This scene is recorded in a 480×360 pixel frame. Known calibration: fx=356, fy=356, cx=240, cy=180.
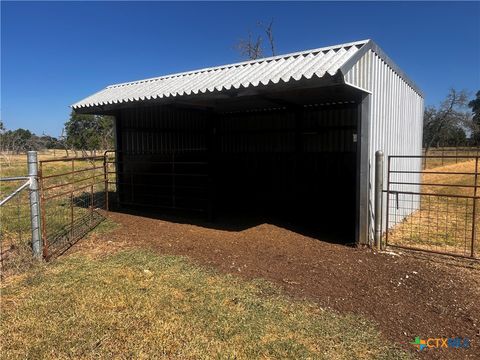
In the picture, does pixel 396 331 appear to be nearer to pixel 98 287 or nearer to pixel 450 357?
pixel 450 357

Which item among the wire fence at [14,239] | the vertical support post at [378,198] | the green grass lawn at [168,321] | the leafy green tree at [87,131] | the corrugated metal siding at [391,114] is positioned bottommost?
the green grass lawn at [168,321]

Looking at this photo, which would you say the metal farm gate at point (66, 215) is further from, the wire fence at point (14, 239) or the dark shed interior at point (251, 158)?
the dark shed interior at point (251, 158)

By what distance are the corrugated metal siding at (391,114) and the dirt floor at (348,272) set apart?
44.2 inches

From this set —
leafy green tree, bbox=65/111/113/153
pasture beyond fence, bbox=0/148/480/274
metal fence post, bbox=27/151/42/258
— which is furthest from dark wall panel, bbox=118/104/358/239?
leafy green tree, bbox=65/111/113/153

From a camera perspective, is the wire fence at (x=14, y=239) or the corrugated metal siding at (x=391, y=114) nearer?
the wire fence at (x=14, y=239)

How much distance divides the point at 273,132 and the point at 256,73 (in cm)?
440

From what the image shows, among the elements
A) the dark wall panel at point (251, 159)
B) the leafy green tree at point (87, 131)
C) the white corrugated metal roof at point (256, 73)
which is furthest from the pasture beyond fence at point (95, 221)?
the leafy green tree at point (87, 131)

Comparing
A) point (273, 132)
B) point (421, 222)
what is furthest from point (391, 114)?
point (273, 132)

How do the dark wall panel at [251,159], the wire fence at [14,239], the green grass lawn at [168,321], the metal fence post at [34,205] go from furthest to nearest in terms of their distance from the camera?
the dark wall panel at [251,159]
the metal fence post at [34,205]
the wire fence at [14,239]
the green grass lawn at [168,321]

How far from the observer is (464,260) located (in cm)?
498

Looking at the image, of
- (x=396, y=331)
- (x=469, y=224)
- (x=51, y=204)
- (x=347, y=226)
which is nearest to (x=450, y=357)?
(x=396, y=331)

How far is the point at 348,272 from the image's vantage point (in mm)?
4508

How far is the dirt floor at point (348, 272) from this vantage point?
329 cm

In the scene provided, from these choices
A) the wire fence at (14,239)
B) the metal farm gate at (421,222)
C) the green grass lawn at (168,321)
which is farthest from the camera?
the metal farm gate at (421,222)
